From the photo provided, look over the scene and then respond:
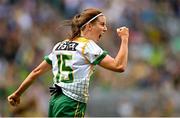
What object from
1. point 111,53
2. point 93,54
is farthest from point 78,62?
point 111,53

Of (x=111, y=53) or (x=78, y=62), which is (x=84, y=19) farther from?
(x=111, y=53)

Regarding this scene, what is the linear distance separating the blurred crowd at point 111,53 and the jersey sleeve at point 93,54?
217 inches

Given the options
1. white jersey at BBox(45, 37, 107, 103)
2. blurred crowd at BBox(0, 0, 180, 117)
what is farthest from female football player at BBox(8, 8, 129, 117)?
blurred crowd at BBox(0, 0, 180, 117)

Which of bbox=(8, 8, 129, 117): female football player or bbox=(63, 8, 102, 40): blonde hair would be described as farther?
bbox=(63, 8, 102, 40): blonde hair

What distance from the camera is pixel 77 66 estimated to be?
23.1 feet

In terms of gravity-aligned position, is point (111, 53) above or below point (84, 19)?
below

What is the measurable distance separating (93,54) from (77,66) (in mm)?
191

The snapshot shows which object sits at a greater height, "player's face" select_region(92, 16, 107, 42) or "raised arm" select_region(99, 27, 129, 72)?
"player's face" select_region(92, 16, 107, 42)

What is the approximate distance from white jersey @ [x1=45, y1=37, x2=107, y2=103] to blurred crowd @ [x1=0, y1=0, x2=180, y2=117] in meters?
5.34

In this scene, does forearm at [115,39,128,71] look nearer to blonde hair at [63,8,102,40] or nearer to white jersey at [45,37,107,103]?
white jersey at [45,37,107,103]

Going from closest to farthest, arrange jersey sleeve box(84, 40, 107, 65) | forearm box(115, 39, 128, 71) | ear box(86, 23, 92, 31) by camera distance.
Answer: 1. forearm box(115, 39, 128, 71)
2. jersey sleeve box(84, 40, 107, 65)
3. ear box(86, 23, 92, 31)

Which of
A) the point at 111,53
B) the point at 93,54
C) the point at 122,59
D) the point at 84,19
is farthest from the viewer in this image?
the point at 111,53

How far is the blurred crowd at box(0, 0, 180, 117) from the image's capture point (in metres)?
13.4

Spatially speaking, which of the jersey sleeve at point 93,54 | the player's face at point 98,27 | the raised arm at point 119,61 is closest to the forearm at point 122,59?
the raised arm at point 119,61
